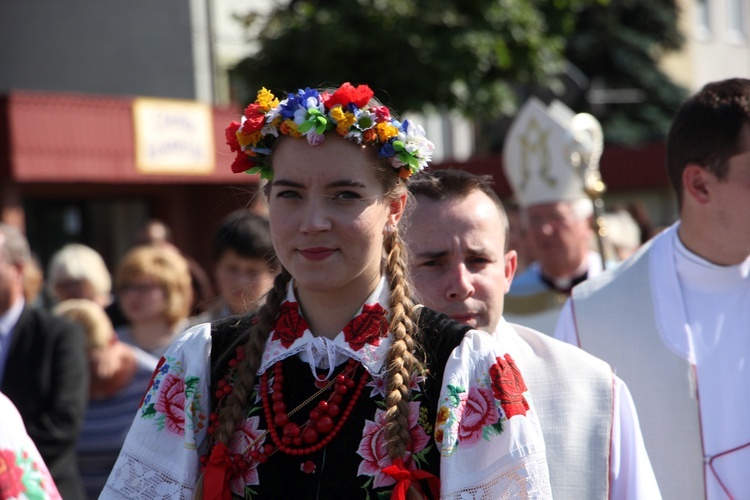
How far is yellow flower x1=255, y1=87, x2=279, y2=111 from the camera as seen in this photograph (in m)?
2.70

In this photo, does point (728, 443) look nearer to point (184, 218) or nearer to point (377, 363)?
point (377, 363)

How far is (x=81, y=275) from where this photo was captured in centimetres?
745

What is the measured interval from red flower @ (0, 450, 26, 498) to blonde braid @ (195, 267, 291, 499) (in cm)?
38

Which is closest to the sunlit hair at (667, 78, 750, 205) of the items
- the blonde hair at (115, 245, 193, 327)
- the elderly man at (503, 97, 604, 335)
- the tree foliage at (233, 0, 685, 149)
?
the elderly man at (503, 97, 604, 335)

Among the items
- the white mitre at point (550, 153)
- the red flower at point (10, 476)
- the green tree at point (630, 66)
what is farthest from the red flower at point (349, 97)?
the green tree at point (630, 66)

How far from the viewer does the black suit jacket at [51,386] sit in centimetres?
485

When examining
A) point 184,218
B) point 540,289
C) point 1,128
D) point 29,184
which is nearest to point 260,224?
point 540,289

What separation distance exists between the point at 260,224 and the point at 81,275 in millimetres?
2588

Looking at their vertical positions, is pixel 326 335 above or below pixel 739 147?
below

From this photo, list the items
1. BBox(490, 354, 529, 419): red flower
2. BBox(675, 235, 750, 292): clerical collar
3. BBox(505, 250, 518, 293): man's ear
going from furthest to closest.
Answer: BBox(675, 235, 750, 292): clerical collar < BBox(505, 250, 518, 293): man's ear < BBox(490, 354, 529, 419): red flower

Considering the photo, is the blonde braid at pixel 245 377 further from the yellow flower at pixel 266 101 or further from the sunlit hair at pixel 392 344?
the yellow flower at pixel 266 101

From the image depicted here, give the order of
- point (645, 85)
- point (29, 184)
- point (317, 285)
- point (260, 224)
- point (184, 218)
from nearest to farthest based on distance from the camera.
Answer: point (317, 285) < point (260, 224) < point (29, 184) < point (184, 218) < point (645, 85)

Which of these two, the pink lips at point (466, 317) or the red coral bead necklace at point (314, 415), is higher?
the pink lips at point (466, 317)

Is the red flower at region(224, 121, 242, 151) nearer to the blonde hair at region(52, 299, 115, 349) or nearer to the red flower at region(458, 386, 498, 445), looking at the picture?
the red flower at region(458, 386, 498, 445)
